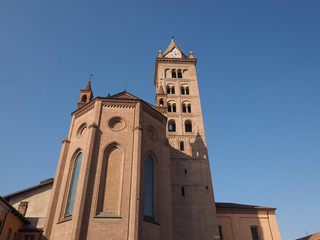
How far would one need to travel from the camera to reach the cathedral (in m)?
16.0

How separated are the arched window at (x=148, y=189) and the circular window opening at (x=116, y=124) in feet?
10.4

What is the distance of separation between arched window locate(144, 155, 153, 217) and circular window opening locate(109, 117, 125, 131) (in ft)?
10.4

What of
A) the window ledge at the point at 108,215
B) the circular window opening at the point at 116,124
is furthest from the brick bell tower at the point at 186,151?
the window ledge at the point at 108,215

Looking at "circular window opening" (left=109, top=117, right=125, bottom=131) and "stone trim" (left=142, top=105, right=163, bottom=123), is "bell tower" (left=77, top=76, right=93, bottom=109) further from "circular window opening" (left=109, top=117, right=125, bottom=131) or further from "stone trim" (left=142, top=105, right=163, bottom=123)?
"stone trim" (left=142, top=105, right=163, bottom=123)

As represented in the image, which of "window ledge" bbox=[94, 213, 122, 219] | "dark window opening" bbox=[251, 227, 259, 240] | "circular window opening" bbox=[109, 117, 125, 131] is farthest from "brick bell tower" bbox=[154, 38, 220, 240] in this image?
"window ledge" bbox=[94, 213, 122, 219]

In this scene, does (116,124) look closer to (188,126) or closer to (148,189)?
(148,189)

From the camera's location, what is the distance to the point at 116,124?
1994 cm

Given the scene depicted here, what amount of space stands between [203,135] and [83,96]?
1435 cm

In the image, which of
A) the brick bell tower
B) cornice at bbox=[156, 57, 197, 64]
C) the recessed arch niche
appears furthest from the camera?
cornice at bbox=[156, 57, 197, 64]

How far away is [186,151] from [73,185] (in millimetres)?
14176

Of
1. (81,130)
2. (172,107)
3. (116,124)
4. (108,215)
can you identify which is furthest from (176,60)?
(108,215)

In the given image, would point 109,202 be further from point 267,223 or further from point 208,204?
point 267,223

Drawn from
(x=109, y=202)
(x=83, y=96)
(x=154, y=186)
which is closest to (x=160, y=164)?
(x=154, y=186)

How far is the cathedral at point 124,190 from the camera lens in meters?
16.0
